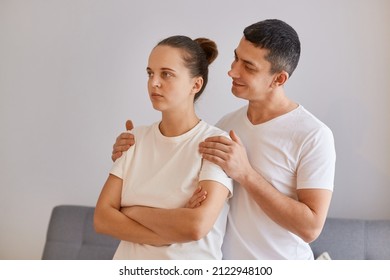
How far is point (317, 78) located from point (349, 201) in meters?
0.51

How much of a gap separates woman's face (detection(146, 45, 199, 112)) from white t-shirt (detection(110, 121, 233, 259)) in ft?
0.29

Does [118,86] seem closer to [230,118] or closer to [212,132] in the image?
[230,118]

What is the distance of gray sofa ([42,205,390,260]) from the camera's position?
2.15 meters

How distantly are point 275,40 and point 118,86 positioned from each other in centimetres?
116

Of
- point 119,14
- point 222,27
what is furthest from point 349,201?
point 119,14

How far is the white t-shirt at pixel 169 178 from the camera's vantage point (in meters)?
1.31

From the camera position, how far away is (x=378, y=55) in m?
2.18

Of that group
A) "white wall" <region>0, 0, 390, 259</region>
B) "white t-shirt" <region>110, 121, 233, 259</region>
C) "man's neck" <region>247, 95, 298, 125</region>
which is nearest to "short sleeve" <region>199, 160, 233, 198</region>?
"white t-shirt" <region>110, 121, 233, 259</region>

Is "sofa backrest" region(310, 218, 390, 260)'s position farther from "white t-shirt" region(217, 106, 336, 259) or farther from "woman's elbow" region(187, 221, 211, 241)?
"woman's elbow" region(187, 221, 211, 241)

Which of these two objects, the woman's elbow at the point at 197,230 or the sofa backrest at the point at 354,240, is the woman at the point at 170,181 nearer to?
the woman's elbow at the point at 197,230

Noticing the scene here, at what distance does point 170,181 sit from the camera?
1.32m

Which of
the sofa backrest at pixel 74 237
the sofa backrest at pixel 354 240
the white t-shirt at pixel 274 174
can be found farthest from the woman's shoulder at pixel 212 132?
the sofa backrest at pixel 74 237

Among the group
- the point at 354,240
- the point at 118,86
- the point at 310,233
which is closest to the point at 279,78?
the point at 310,233
